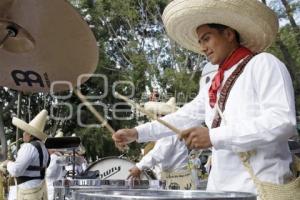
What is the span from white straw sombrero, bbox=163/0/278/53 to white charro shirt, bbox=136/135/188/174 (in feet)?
13.0

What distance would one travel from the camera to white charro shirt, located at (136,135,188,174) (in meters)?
7.23

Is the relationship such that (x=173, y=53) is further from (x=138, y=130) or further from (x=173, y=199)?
(x=173, y=199)

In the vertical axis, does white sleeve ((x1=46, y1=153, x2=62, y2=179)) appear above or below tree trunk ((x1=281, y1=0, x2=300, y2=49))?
below

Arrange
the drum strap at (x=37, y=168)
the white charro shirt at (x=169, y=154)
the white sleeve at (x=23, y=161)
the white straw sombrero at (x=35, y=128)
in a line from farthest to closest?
the white straw sombrero at (x=35, y=128) < the drum strap at (x=37, y=168) < the white sleeve at (x=23, y=161) < the white charro shirt at (x=169, y=154)

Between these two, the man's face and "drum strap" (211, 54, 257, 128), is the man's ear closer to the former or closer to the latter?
the man's face

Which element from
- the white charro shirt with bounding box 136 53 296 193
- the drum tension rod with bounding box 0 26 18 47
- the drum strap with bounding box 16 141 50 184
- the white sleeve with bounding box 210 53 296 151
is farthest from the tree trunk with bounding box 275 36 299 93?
the drum tension rod with bounding box 0 26 18 47

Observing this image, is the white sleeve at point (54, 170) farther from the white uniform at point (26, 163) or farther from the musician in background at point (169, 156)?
the musician in background at point (169, 156)

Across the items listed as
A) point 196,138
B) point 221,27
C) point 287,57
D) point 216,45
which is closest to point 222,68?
point 216,45

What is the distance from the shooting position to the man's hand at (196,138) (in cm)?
235

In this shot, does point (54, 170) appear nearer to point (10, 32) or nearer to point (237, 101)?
point (237, 101)

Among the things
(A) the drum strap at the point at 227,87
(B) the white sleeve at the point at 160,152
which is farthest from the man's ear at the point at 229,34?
(B) the white sleeve at the point at 160,152

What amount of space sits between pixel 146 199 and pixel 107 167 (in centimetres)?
911

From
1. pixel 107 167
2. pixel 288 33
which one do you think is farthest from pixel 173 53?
pixel 107 167

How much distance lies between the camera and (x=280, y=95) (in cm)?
255
